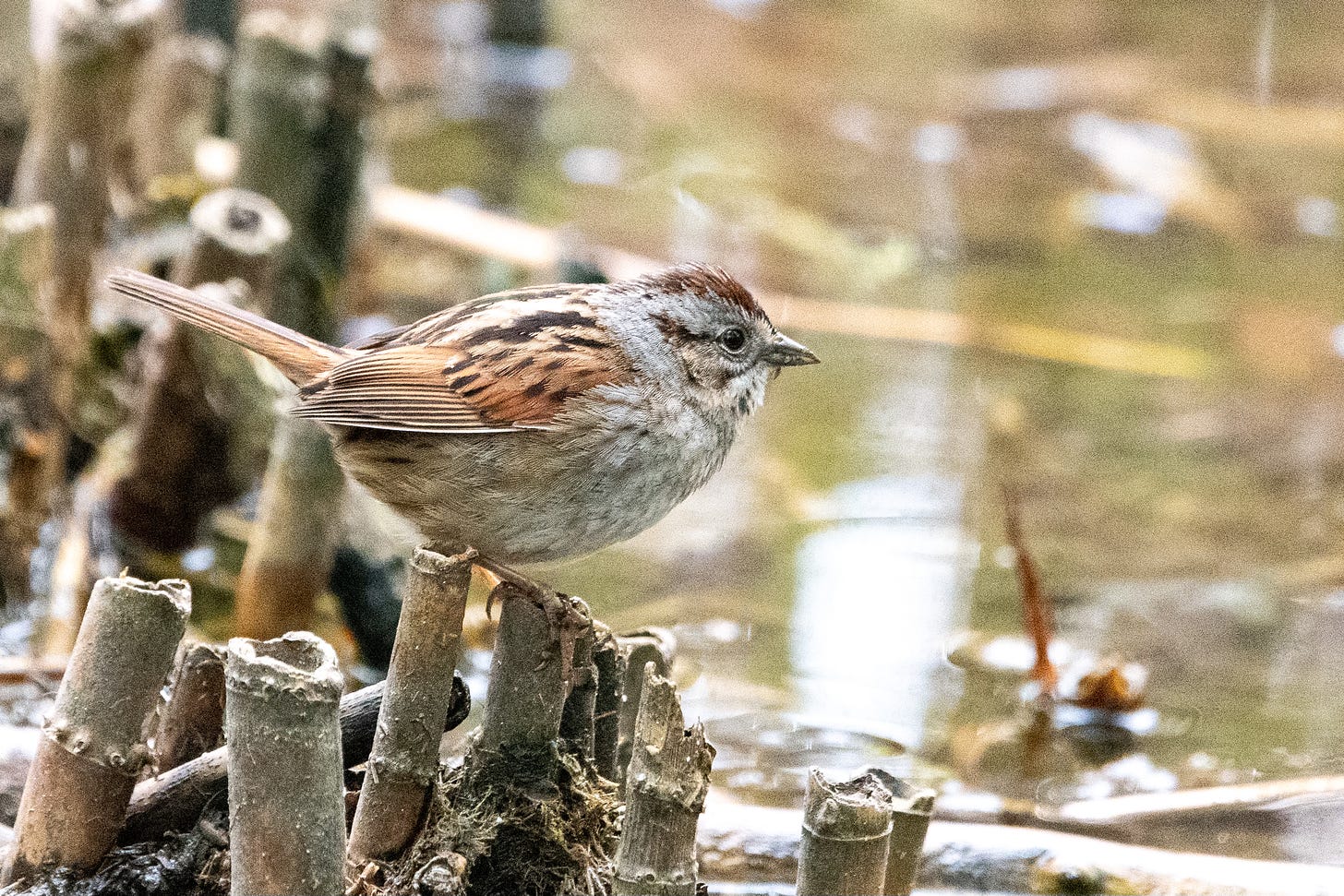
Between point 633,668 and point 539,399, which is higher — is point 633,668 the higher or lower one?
the lower one

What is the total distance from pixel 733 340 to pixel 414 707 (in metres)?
1.37

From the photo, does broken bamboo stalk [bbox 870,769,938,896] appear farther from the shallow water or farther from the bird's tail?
the bird's tail

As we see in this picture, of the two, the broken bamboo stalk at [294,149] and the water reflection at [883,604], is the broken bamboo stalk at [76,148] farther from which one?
the water reflection at [883,604]

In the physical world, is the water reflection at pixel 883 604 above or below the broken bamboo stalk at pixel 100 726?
above

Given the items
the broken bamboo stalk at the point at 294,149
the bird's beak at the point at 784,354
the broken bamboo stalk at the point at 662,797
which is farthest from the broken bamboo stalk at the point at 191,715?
the broken bamboo stalk at the point at 294,149

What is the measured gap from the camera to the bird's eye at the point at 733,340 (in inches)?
151

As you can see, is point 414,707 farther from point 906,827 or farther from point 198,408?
point 198,408

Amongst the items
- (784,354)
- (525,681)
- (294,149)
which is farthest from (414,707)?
(294,149)

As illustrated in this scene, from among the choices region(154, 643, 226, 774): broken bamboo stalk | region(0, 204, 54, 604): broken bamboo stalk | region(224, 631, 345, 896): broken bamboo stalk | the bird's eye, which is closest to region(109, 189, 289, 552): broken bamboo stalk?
region(0, 204, 54, 604): broken bamboo stalk

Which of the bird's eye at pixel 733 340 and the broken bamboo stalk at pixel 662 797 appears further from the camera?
the bird's eye at pixel 733 340

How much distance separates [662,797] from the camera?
2564 mm

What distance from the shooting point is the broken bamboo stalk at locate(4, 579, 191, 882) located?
2729mm

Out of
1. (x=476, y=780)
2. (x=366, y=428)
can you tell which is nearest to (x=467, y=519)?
(x=366, y=428)

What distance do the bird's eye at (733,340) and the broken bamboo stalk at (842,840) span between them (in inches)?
54.7
